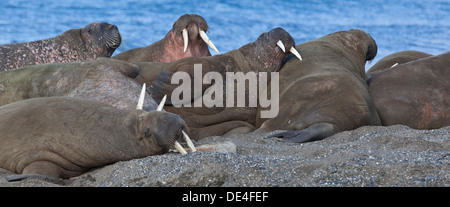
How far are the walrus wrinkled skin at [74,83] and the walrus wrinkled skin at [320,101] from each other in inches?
52.5

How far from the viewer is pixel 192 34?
854 cm

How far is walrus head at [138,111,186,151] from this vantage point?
14.8ft

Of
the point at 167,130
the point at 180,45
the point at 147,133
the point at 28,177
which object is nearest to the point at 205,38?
the point at 180,45

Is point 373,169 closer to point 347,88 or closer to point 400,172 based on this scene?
point 400,172

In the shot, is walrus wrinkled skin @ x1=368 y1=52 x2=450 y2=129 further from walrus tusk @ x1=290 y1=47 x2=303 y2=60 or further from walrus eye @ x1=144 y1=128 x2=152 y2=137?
walrus eye @ x1=144 y1=128 x2=152 y2=137

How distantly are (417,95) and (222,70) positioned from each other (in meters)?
2.22

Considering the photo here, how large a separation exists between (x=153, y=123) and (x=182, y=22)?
4.14m

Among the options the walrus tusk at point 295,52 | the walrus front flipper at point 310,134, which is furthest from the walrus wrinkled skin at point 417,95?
the walrus front flipper at point 310,134

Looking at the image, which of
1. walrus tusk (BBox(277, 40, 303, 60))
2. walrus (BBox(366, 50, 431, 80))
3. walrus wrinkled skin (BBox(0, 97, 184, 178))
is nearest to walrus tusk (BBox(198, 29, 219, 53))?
walrus tusk (BBox(277, 40, 303, 60))

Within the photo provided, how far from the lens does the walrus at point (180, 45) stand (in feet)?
27.9

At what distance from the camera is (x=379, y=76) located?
7520 mm

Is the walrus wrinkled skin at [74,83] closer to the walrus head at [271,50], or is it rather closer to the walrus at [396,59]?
the walrus head at [271,50]
